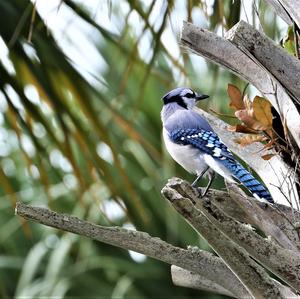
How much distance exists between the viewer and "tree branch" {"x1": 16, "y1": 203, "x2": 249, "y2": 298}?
1826 mm

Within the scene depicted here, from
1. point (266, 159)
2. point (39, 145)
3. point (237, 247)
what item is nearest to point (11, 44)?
point (39, 145)

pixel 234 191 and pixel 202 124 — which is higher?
pixel 202 124

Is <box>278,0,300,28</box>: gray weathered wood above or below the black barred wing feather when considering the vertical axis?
below

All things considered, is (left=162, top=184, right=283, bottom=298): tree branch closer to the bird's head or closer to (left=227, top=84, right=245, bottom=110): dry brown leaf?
(left=227, top=84, right=245, bottom=110): dry brown leaf

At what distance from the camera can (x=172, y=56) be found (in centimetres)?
317

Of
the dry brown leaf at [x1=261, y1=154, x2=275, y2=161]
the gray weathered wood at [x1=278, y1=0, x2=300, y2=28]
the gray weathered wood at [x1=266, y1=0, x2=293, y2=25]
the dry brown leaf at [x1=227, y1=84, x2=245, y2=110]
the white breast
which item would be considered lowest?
the dry brown leaf at [x1=261, y1=154, x2=275, y2=161]

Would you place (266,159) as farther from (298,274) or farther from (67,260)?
(67,260)

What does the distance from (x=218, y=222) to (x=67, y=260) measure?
3723mm

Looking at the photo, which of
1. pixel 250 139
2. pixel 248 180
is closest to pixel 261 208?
pixel 250 139

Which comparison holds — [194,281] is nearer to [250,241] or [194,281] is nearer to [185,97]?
[250,241]

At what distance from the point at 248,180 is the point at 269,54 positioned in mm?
716

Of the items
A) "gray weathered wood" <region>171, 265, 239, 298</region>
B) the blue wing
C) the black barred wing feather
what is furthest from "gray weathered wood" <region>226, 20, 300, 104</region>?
the black barred wing feather

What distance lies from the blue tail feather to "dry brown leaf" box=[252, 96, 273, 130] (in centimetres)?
34

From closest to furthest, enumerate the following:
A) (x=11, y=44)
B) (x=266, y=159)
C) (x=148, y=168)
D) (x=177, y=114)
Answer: (x=266, y=159) → (x=11, y=44) → (x=177, y=114) → (x=148, y=168)
